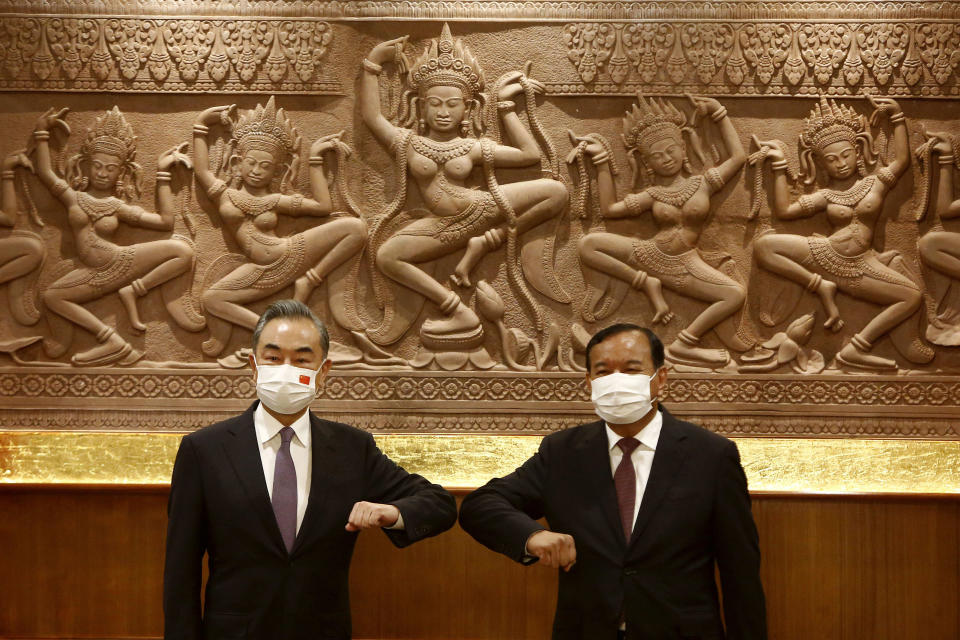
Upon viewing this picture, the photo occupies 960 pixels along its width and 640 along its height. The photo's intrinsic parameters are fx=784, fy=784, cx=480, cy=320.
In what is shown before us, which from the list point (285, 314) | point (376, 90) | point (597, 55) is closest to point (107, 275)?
point (376, 90)

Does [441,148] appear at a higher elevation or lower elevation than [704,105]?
lower

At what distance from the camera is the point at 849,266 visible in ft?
14.0

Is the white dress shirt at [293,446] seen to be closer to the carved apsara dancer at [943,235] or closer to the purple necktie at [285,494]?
the purple necktie at [285,494]

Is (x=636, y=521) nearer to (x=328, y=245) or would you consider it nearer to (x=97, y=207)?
(x=328, y=245)

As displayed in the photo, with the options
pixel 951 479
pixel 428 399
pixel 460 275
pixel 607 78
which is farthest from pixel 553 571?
pixel 607 78

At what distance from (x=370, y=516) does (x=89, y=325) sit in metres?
2.65

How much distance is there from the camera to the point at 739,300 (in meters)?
4.26

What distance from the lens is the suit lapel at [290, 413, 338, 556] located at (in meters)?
2.53

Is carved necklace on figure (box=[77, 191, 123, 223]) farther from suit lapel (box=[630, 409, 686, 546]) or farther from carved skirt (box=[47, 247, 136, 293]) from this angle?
suit lapel (box=[630, 409, 686, 546])

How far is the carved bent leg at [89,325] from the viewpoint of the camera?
4.31 meters

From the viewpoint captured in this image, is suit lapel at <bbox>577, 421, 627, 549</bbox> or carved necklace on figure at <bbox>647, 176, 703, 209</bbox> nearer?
suit lapel at <bbox>577, 421, 627, 549</bbox>

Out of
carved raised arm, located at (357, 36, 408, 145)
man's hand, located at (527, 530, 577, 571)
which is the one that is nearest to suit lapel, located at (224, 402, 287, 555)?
man's hand, located at (527, 530, 577, 571)

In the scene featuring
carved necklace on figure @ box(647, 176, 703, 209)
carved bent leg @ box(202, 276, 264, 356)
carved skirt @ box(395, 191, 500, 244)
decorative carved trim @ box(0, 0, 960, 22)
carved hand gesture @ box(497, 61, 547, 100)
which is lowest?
carved bent leg @ box(202, 276, 264, 356)

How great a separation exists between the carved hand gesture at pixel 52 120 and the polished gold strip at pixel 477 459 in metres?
1.69
